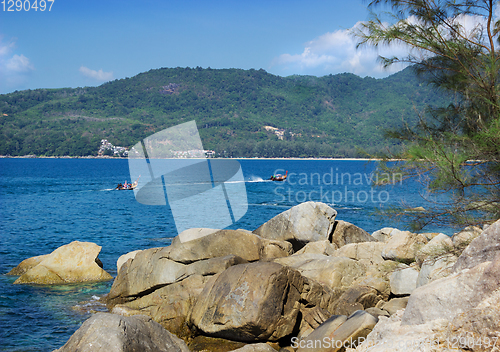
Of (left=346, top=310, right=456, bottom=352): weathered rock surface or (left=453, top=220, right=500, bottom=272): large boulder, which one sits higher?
(left=453, top=220, right=500, bottom=272): large boulder

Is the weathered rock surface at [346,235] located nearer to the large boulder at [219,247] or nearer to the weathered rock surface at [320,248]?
the weathered rock surface at [320,248]

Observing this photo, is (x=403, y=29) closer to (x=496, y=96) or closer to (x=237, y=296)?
(x=496, y=96)

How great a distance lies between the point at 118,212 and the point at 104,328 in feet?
103

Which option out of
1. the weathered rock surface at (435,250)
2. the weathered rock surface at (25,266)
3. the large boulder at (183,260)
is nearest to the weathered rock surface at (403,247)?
the weathered rock surface at (435,250)

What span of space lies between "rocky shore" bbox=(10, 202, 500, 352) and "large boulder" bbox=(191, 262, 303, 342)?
0.9 inches

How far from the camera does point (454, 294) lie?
13.9 feet

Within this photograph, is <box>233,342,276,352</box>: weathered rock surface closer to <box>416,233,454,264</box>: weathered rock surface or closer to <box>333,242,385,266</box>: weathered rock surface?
<box>416,233,454,264</box>: weathered rock surface

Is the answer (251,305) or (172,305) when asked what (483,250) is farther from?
(172,305)

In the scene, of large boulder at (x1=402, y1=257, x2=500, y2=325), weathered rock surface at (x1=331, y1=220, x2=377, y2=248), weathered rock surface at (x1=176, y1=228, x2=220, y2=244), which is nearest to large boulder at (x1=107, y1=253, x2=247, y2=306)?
weathered rock surface at (x1=176, y1=228, x2=220, y2=244)

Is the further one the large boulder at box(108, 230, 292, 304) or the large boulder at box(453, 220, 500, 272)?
the large boulder at box(108, 230, 292, 304)

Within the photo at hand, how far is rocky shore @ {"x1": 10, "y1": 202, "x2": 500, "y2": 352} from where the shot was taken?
13.8ft

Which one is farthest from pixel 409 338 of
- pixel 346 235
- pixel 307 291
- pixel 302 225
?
pixel 346 235

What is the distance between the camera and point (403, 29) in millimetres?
9117

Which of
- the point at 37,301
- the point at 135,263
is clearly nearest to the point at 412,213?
the point at 135,263
